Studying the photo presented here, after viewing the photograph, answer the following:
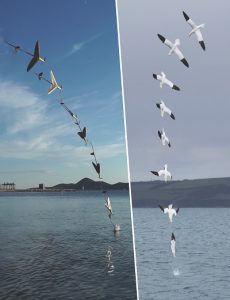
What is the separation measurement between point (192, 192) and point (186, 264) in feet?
17.8

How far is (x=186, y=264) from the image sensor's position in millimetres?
6754

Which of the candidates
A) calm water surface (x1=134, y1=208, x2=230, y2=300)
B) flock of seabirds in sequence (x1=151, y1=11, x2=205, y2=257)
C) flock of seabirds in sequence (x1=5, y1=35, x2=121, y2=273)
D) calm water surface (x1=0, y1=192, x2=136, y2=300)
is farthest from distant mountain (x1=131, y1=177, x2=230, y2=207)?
flock of seabirds in sequence (x1=151, y1=11, x2=205, y2=257)

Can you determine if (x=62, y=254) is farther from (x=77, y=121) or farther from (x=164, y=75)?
(x=164, y=75)

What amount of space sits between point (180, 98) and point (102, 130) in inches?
82.8

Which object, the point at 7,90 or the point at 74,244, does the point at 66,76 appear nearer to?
the point at 7,90

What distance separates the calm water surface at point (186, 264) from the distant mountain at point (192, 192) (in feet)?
2.61

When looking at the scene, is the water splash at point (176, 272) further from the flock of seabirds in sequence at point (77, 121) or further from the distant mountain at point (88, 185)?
the distant mountain at point (88, 185)

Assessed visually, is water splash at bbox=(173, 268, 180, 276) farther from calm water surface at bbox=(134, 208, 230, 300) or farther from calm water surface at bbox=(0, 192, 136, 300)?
calm water surface at bbox=(0, 192, 136, 300)

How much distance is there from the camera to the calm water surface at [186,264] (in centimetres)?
501

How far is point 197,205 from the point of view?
1614cm

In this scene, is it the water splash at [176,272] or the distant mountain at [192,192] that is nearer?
the water splash at [176,272]

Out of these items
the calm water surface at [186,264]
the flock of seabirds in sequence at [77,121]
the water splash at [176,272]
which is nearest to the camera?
the flock of seabirds in sequence at [77,121]

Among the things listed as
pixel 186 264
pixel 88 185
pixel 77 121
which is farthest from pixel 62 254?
pixel 186 264

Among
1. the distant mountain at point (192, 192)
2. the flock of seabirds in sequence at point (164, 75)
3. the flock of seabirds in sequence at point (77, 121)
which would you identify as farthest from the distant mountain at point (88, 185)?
the distant mountain at point (192, 192)
